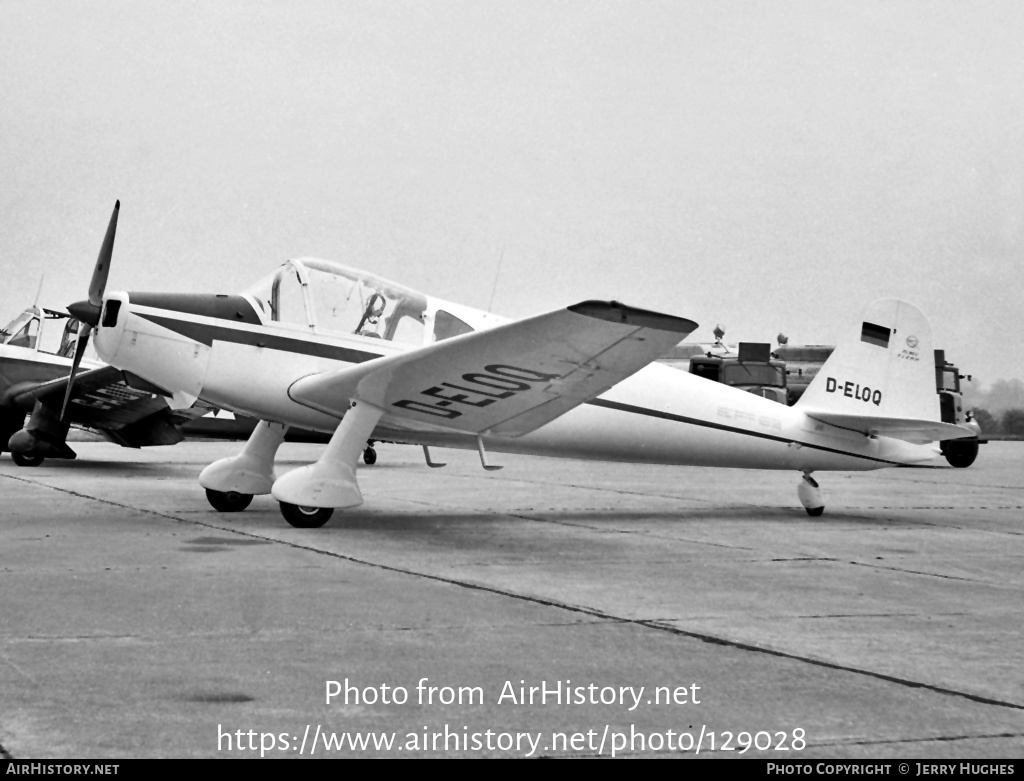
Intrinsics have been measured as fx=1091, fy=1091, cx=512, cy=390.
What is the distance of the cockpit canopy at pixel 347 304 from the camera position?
807cm

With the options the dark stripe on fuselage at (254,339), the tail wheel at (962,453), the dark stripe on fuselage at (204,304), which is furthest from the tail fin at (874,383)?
the tail wheel at (962,453)

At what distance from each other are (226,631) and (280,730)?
132 centimetres

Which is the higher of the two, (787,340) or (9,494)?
(787,340)

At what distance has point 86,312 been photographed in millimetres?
7492

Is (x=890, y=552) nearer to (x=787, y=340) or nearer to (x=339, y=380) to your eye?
(x=339, y=380)

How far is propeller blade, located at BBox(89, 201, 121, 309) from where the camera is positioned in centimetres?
757

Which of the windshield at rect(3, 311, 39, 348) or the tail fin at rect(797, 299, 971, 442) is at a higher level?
the tail fin at rect(797, 299, 971, 442)

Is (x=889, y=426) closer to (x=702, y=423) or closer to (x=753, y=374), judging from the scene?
(x=702, y=423)

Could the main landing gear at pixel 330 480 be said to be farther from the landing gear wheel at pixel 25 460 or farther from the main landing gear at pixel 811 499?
the landing gear wheel at pixel 25 460

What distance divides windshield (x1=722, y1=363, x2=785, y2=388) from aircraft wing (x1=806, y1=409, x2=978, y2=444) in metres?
11.9

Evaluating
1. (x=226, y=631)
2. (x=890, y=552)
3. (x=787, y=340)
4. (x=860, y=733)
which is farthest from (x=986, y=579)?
(x=787, y=340)

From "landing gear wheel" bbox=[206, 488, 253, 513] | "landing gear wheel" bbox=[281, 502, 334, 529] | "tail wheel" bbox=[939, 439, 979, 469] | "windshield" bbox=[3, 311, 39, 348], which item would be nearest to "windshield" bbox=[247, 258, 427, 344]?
"landing gear wheel" bbox=[281, 502, 334, 529]

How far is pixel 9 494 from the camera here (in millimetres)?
10219

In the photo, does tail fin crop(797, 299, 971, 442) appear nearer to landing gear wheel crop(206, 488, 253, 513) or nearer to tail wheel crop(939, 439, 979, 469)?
landing gear wheel crop(206, 488, 253, 513)
